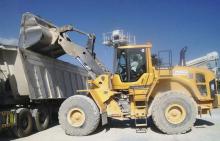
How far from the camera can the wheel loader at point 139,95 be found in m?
10.4

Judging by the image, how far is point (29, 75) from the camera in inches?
449

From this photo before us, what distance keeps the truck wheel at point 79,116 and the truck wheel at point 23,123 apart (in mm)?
1235

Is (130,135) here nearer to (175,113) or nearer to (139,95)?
(139,95)

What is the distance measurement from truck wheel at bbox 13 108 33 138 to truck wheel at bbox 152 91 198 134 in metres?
4.33

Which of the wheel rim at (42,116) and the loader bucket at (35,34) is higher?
the loader bucket at (35,34)

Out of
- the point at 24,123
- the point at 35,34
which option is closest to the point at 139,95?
the point at 24,123

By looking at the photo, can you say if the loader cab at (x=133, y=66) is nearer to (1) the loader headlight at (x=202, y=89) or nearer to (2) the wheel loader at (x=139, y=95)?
(2) the wheel loader at (x=139, y=95)

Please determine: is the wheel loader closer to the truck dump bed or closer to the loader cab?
the loader cab

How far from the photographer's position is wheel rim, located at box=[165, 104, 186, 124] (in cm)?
1034

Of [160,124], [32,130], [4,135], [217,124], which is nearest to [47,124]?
[32,130]

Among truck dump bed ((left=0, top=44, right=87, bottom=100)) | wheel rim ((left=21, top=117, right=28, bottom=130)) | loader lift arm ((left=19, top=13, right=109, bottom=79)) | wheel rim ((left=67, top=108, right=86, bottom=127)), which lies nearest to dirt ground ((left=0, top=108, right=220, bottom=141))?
wheel rim ((left=21, top=117, right=28, bottom=130))

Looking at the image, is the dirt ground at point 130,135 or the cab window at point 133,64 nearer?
the dirt ground at point 130,135

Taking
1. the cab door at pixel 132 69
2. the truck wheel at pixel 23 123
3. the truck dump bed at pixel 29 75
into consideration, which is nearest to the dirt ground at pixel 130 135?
the truck wheel at pixel 23 123

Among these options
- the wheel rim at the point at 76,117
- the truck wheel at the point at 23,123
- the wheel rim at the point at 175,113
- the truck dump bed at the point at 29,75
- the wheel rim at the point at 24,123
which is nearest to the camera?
the wheel rim at the point at 175,113
